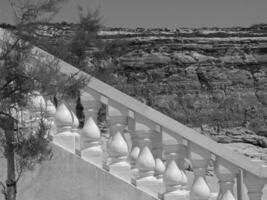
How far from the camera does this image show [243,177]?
3.32 meters

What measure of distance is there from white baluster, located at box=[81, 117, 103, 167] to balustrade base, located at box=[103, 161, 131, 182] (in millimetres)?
74

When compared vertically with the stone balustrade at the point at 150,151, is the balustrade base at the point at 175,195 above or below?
below

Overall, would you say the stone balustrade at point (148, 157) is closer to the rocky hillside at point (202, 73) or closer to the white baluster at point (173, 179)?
the white baluster at point (173, 179)

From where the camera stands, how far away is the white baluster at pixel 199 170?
334cm

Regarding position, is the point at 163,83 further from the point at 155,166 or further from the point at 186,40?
the point at 155,166

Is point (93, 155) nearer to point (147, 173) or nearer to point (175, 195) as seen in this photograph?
point (147, 173)

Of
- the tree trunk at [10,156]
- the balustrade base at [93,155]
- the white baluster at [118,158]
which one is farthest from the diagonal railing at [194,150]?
the tree trunk at [10,156]

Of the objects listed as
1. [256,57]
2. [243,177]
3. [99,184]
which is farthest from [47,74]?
[256,57]

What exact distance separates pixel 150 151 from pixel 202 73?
38.8 ft

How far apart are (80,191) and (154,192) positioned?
0.48 m

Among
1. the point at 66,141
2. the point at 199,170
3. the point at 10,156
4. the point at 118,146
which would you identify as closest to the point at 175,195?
the point at 199,170

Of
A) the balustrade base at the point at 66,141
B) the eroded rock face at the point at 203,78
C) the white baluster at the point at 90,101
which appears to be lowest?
the eroded rock face at the point at 203,78

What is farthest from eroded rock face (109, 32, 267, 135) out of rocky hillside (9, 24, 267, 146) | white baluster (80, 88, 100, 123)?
white baluster (80, 88, 100, 123)

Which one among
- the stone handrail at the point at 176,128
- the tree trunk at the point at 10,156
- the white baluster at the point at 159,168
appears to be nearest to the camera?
the tree trunk at the point at 10,156
